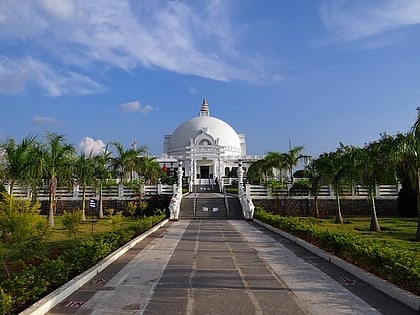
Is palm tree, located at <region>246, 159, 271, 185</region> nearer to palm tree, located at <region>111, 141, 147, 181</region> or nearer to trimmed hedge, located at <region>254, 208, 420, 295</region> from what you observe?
palm tree, located at <region>111, 141, 147, 181</region>

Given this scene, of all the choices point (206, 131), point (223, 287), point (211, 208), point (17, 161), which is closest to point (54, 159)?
point (17, 161)

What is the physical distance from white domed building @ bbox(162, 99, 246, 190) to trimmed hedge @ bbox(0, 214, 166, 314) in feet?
138

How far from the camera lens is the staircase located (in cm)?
2619

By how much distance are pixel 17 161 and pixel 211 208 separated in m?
13.3

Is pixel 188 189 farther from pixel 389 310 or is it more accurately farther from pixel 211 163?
pixel 389 310

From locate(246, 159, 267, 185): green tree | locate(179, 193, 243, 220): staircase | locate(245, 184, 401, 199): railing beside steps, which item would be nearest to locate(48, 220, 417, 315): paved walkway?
locate(179, 193, 243, 220): staircase

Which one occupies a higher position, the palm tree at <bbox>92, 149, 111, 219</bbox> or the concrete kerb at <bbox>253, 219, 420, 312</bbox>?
the palm tree at <bbox>92, 149, 111, 219</bbox>

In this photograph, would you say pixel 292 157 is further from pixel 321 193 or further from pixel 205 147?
pixel 205 147

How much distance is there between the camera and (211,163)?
210ft

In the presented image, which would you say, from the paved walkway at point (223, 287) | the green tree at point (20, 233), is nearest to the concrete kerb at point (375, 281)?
the paved walkway at point (223, 287)

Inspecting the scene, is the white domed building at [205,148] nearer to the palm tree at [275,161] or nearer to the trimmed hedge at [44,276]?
the palm tree at [275,161]

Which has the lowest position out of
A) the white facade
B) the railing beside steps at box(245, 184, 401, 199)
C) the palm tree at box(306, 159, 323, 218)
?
the railing beside steps at box(245, 184, 401, 199)

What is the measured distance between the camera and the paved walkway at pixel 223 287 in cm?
600

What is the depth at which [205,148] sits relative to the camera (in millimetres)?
63906
